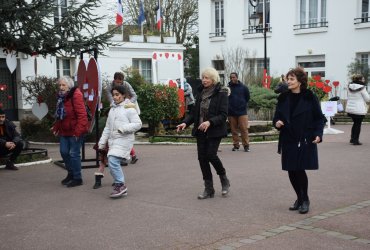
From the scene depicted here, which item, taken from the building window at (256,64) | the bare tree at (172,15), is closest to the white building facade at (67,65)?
the building window at (256,64)

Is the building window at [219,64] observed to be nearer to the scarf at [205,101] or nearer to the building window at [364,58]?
the building window at [364,58]

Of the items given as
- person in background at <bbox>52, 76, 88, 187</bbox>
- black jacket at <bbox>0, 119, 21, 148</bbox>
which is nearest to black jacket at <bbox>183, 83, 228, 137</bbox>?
person in background at <bbox>52, 76, 88, 187</bbox>

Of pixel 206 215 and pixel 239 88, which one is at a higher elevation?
pixel 239 88

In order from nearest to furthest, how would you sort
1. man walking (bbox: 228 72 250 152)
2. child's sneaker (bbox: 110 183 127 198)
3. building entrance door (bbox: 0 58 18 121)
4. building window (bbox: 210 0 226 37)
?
child's sneaker (bbox: 110 183 127 198) → man walking (bbox: 228 72 250 152) → building entrance door (bbox: 0 58 18 121) → building window (bbox: 210 0 226 37)

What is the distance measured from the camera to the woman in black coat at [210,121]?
23.4 ft

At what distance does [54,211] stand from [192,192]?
6.76 feet

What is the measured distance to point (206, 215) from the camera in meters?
6.36

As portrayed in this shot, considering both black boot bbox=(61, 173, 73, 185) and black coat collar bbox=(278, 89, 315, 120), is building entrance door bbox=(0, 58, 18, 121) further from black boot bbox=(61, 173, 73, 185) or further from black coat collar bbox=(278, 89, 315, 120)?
black coat collar bbox=(278, 89, 315, 120)

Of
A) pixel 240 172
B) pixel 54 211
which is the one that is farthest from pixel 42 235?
pixel 240 172

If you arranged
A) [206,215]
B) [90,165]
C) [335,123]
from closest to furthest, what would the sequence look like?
1. [206,215]
2. [90,165]
3. [335,123]

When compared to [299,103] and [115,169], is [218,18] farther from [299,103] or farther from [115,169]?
[299,103]

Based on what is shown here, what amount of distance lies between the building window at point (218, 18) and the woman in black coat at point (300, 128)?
83.5ft

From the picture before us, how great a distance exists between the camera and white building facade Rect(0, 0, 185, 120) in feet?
71.5

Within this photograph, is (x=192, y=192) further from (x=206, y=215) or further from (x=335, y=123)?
(x=335, y=123)
